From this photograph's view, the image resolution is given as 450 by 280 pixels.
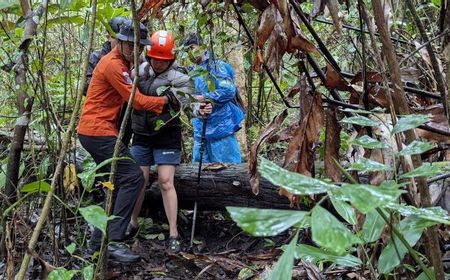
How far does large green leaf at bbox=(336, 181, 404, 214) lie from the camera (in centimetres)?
72

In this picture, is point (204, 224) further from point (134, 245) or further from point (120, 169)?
point (120, 169)

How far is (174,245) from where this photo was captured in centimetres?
450

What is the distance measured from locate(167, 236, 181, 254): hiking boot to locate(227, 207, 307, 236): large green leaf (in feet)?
12.5

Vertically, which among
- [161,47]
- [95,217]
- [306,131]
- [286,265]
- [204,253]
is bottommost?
[204,253]

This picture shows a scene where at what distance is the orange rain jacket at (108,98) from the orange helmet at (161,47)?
446 millimetres

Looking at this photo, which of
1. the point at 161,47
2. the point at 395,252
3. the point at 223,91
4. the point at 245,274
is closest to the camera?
the point at 395,252

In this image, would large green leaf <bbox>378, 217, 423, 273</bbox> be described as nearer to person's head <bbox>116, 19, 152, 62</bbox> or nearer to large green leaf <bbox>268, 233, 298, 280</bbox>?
large green leaf <bbox>268, 233, 298, 280</bbox>

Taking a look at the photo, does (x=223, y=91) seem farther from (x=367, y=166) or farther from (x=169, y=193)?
(x=367, y=166)

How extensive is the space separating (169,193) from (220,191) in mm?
453

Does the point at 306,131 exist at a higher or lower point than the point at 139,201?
higher

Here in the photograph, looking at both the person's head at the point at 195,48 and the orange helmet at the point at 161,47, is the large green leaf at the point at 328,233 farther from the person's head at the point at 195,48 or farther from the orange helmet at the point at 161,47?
the orange helmet at the point at 161,47

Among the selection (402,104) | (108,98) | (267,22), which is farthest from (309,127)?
(108,98)

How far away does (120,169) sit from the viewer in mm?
4180

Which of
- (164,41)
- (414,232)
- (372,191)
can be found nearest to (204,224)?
(164,41)
